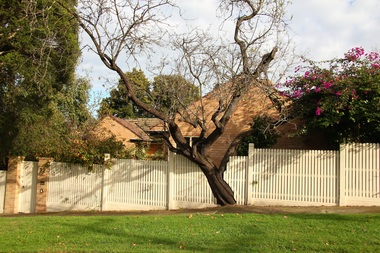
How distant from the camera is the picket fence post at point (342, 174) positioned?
10.1 meters

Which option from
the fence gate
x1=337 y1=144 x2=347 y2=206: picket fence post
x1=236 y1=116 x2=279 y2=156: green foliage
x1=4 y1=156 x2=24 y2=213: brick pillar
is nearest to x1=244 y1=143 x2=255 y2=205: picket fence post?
x1=236 y1=116 x2=279 y2=156: green foliage

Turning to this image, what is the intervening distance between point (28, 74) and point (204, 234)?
839cm

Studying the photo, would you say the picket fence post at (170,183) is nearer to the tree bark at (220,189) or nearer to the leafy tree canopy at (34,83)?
the tree bark at (220,189)

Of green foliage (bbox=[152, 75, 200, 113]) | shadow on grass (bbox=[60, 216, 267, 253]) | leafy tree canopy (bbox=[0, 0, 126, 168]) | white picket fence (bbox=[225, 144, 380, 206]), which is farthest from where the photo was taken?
leafy tree canopy (bbox=[0, 0, 126, 168])

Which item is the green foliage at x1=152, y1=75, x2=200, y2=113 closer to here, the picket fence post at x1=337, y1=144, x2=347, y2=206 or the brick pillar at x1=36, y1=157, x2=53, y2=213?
the picket fence post at x1=337, y1=144, x2=347, y2=206

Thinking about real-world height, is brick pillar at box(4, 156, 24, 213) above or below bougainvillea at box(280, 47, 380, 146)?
below

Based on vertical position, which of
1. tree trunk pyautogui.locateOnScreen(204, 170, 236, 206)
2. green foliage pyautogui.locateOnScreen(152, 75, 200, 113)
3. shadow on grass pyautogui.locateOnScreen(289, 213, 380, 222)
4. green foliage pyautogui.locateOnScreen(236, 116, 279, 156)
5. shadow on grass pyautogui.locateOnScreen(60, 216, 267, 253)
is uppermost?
green foliage pyautogui.locateOnScreen(152, 75, 200, 113)

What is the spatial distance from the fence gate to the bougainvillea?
948cm

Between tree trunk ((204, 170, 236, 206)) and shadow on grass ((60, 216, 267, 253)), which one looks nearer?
shadow on grass ((60, 216, 267, 253))

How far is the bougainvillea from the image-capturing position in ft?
32.9

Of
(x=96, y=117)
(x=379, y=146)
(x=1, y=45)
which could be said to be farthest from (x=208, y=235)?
(x=96, y=117)

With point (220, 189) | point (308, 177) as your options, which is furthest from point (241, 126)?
point (308, 177)

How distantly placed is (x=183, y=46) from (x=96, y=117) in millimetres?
10562

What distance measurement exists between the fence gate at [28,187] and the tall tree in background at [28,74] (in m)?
0.65
